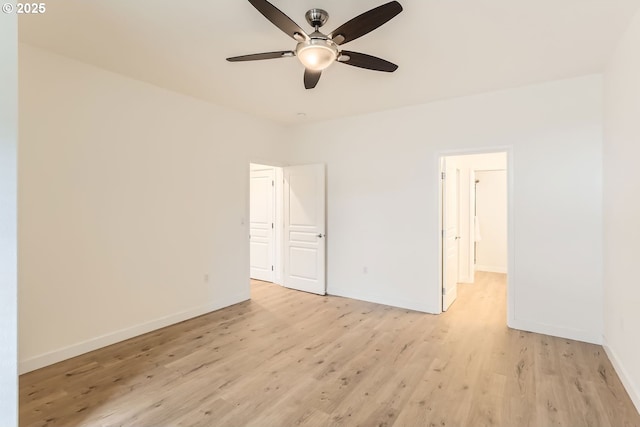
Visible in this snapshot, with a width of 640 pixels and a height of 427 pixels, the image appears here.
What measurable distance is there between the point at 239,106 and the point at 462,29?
2.94 meters

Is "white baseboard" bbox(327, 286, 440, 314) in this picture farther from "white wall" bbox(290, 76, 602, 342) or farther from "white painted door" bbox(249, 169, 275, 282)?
"white painted door" bbox(249, 169, 275, 282)

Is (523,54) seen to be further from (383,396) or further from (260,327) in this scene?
(260,327)

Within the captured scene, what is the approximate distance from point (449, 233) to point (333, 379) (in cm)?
277

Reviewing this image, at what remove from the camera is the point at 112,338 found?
10.9 ft

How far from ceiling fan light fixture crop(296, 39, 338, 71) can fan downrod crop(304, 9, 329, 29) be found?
0.21m

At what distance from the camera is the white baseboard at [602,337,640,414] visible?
88.9 inches

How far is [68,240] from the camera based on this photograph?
300 centimetres

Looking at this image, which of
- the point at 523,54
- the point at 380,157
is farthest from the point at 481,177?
the point at 523,54

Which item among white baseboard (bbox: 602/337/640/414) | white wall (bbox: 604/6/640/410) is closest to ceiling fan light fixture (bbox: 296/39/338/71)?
white wall (bbox: 604/6/640/410)

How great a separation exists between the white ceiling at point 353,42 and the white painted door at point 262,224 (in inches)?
92.3

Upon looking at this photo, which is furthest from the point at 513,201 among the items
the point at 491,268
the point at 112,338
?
the point at 112,338

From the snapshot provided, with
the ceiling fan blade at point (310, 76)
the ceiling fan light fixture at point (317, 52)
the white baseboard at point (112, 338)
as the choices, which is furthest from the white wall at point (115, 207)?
the ceiling fan light fixture at point (317, 52)

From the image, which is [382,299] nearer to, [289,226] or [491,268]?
[289,226]

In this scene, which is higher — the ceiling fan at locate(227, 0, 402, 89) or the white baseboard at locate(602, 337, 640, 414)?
the ceiling fan at locate(227, 0, 402, 89)
